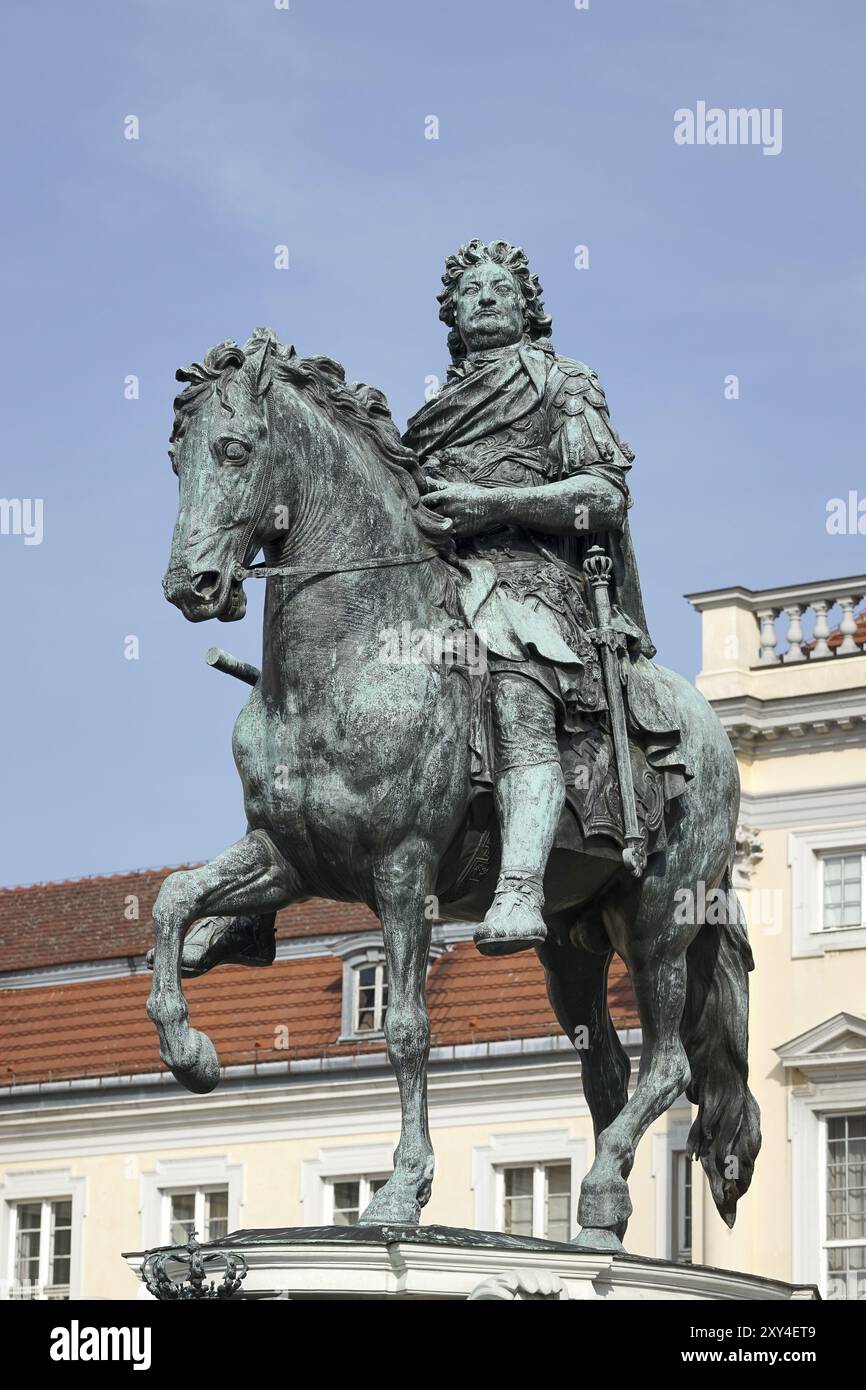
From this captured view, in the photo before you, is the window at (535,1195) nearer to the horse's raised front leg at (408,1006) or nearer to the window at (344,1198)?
the window at (344,1198)

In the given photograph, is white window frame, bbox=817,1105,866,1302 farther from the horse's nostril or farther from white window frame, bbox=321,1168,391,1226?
the horse's nostril

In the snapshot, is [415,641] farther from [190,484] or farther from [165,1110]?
[165,1110]

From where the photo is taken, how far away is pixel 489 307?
14109mm

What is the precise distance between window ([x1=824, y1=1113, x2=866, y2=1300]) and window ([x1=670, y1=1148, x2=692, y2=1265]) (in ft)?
7.03

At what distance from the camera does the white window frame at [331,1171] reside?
4766 centimetres

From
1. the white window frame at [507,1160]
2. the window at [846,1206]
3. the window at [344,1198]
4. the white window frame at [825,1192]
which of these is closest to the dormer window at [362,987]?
the window at [344,1198]

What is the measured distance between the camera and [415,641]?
12.9 metres

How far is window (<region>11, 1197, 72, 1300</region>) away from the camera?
1937 inches

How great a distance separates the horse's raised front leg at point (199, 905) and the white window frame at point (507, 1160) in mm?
33723

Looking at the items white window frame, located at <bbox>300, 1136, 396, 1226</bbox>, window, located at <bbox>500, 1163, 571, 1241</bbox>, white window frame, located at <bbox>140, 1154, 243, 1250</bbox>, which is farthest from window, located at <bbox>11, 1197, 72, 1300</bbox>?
window, located at <bbox>500, 1163, 571, 1241</bbox>

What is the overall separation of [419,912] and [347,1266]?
4.75 ft
